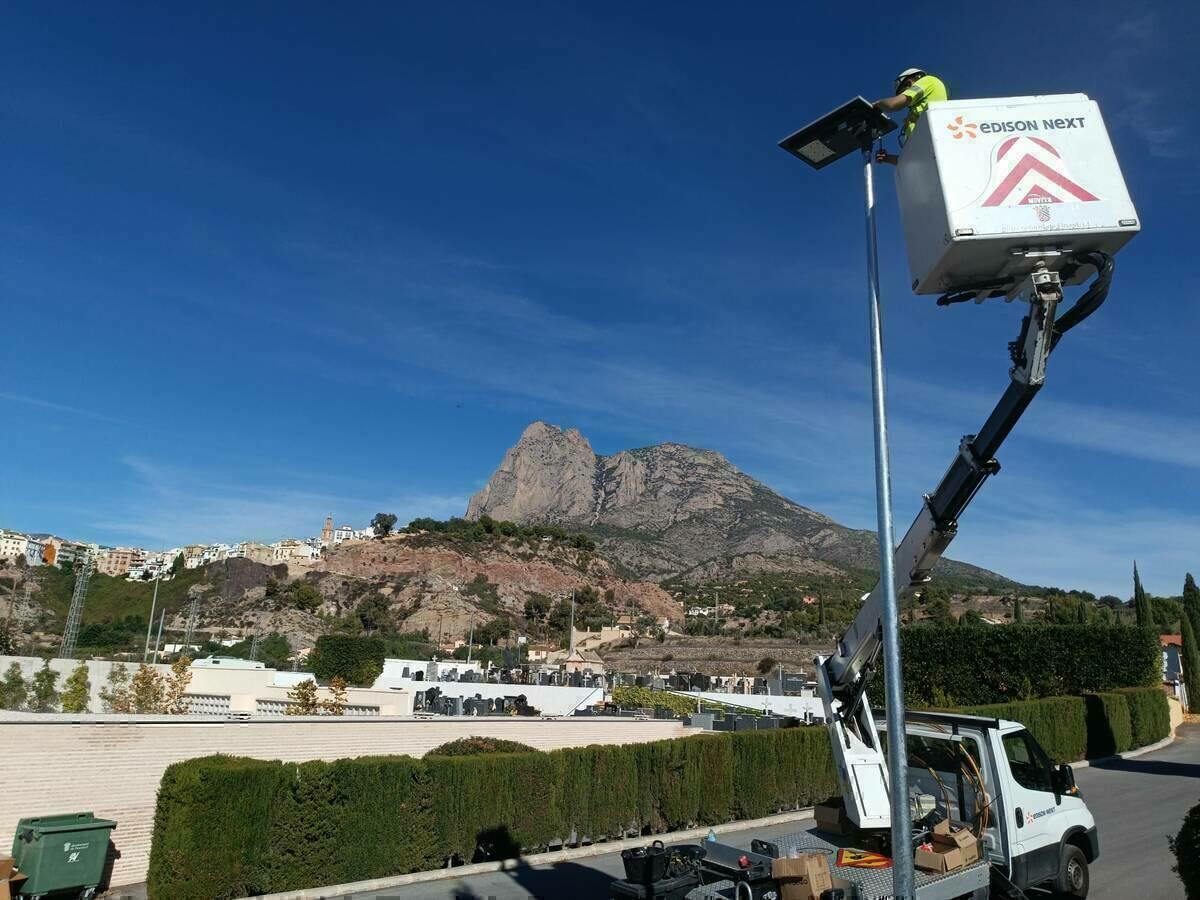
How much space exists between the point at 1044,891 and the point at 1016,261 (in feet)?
27.2

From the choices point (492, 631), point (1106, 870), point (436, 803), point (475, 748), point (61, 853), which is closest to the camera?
point (61, 853)

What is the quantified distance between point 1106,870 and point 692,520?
456 ft

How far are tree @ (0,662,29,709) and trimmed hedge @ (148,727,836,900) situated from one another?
1662 cm

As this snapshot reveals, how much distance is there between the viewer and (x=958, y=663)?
3036cm

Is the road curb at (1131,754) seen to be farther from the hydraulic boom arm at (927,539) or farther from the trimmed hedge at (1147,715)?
the hydraulic boom arm at (927,539)

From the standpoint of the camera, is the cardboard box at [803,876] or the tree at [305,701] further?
the tree at [305,701]

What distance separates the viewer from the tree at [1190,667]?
4278cm

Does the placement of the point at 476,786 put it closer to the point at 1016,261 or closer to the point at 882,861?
the point at 882,861

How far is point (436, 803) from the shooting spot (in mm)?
11742

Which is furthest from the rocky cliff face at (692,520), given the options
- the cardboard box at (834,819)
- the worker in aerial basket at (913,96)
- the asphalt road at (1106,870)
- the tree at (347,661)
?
the worker in aerial basket at (913,96)

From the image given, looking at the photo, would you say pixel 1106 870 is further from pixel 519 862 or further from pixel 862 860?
pixel 519 862

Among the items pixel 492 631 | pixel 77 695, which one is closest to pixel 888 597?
pixel 77 695

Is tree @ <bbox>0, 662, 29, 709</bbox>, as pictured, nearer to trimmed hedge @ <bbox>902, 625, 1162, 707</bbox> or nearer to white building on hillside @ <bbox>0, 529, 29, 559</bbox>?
trimmed hedge @ <bbox>902, 625, 1162, 707</bbox>

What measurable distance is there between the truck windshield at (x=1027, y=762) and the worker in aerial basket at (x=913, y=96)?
6.56 m
